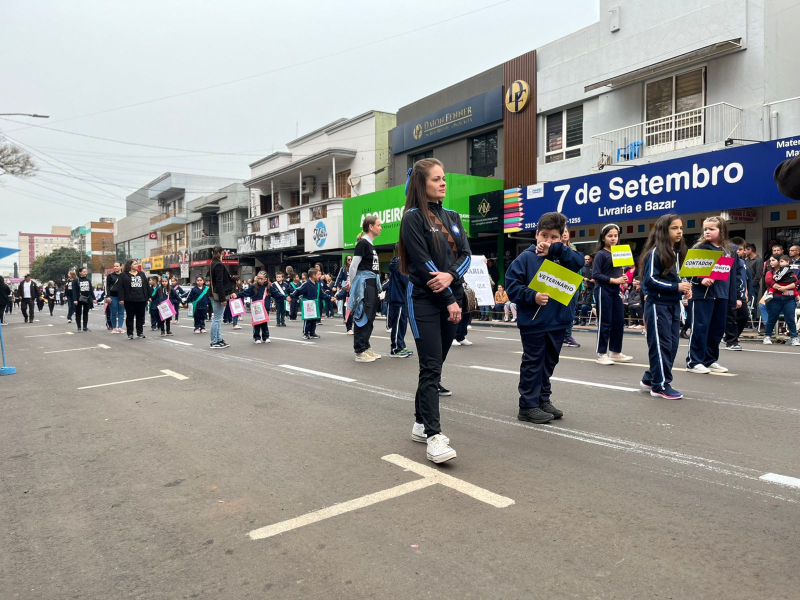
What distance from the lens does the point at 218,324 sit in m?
11.9

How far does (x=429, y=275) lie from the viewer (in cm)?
416

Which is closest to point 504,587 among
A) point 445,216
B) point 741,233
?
point 445,216

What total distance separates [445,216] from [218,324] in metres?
8.43

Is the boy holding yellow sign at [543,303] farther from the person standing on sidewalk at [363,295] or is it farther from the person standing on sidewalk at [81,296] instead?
the person standing on sidewalk at [81,296]

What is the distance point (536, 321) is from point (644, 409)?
4.70ft

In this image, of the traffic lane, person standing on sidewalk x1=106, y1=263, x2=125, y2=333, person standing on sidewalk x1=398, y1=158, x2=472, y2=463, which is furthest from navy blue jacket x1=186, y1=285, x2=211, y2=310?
person standing on sidewalk x1=398, y1=158, x2=472, y2=463

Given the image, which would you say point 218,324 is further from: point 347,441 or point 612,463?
point 612,463

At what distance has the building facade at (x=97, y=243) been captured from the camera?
9957cm

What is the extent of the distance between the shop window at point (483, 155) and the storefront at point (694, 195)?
4.55 m

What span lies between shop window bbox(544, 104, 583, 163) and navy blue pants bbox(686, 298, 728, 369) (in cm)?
1365

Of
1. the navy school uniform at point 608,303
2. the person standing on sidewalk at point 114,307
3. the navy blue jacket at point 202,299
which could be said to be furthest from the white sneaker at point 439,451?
the person standing on sidewalk at point 114,307

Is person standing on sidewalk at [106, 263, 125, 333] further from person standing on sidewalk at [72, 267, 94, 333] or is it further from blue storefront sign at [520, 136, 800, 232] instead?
Result: blue storefront sign at [520, 136, 800, 232]

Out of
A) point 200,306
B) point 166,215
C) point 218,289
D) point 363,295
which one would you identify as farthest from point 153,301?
point 166,215

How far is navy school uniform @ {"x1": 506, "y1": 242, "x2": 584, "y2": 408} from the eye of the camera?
5059 mm
